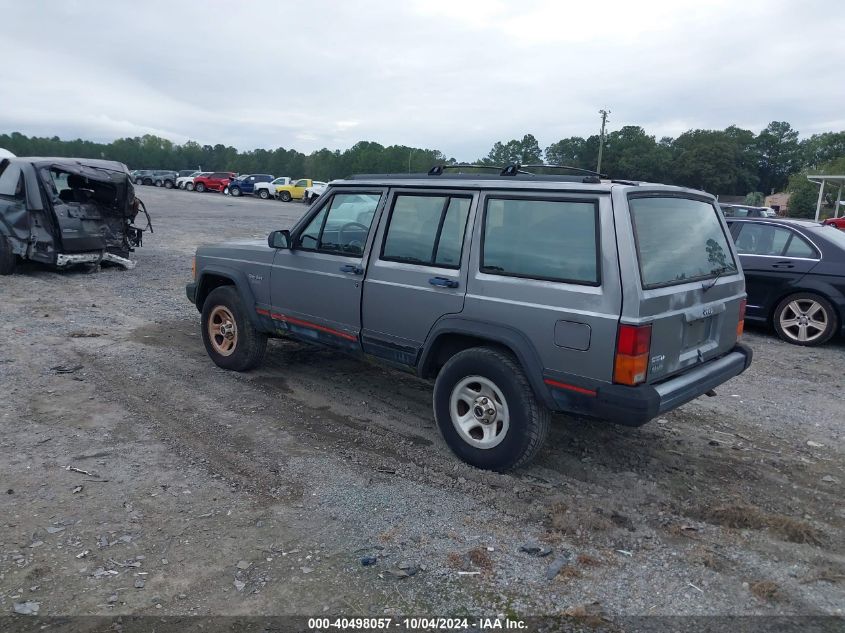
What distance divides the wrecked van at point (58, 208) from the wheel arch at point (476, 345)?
876cm

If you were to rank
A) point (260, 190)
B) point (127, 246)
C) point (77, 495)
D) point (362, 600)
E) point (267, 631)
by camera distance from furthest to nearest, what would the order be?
point (260, 190)
point (127, 246)
point (77, 495)
point (362, 600)
point (267, 631)

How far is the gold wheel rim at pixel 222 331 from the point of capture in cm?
623

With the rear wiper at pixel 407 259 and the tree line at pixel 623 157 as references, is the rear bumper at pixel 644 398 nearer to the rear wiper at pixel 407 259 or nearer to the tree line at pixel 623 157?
the rear wiper at pixel 407 259

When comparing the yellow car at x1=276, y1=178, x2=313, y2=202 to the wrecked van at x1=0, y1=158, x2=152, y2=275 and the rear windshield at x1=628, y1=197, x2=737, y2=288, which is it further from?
the rear windshield at x1=628, y1=197, x2=737, y2=288

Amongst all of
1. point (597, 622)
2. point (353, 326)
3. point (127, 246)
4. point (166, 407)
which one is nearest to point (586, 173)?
point (353, 326)

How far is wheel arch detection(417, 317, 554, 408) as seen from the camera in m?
3.94

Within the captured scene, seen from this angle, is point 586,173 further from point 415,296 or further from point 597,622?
point 597,622

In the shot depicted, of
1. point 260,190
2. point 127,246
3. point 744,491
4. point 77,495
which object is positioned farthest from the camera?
point 260,190

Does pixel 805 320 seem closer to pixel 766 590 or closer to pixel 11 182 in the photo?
pixel 766 590

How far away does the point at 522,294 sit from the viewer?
403 cm

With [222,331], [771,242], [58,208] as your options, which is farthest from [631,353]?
[58,208]

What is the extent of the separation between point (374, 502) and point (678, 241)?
2.57 metres

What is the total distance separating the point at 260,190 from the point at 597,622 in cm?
4387

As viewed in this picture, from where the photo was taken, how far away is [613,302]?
3.64 m
